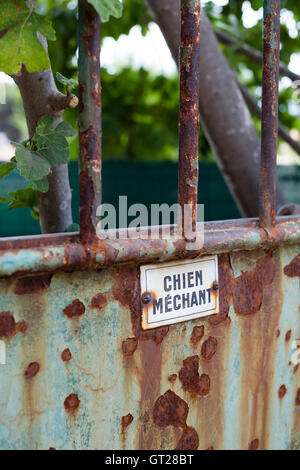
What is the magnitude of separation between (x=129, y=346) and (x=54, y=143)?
1.53ft

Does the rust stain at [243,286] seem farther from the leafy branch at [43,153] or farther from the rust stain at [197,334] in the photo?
the leafy branch at [43,153]

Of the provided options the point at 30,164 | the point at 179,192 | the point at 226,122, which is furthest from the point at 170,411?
the point at 226,122

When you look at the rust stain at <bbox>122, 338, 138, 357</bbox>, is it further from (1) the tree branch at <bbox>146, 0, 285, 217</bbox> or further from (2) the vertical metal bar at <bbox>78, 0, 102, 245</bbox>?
(1) the tree branch at <bbox>146, 0, 285, 217</bbox>

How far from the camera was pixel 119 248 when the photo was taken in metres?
1.03

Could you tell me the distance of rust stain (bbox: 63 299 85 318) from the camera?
1039 millimetres

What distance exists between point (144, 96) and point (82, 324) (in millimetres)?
3885

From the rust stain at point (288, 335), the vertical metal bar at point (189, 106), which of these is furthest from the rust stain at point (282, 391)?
the vertical metal bar at point (189, 106)

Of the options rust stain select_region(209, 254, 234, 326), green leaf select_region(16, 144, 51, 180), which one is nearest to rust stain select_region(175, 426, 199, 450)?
rust stain select_region(209, 254, 234, 326)

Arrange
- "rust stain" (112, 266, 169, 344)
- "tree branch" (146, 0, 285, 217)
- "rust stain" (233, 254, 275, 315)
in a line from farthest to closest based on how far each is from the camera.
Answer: "tree branch" (146, 0, 285, 217) < "rust stain" (233, 254, 275, 315) < "rust stain" (112, 266, 169, 344)

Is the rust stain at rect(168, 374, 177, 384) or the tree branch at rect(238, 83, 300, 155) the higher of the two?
the tree branch at rect(238, 83, 300, 155)

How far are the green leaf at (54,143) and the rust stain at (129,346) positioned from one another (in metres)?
0.41

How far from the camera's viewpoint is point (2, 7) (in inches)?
38.1

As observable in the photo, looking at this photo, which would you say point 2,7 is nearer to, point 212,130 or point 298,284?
point 298,284

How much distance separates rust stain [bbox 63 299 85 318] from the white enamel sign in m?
0.15
